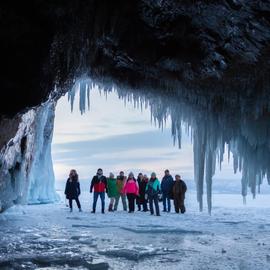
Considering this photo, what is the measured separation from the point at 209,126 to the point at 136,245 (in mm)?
4203

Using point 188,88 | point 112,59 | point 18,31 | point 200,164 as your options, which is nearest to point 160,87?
point 188,88

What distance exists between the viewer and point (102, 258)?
7043mm

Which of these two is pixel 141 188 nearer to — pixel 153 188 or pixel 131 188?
pixel 131 188

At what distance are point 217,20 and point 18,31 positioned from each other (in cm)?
343

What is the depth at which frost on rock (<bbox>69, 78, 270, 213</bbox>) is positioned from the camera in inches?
425

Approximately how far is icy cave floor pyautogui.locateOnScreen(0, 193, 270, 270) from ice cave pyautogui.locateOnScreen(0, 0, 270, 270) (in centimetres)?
2

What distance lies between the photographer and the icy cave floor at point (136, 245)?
666 centimetres

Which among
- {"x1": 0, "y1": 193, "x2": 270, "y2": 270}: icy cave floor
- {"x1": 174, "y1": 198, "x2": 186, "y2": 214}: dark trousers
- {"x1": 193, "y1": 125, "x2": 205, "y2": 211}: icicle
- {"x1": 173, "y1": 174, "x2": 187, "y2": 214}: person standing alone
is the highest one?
{"x1": 193, "y1": 125, "x2": 205, "y2": 211}: icicle

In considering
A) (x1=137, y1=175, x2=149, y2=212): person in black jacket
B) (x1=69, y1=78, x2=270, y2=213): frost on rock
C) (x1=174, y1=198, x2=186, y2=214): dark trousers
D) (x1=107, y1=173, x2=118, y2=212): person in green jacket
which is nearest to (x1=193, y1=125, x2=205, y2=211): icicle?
(x1=69, y1=78, x2=270, y2=213): frost on rock

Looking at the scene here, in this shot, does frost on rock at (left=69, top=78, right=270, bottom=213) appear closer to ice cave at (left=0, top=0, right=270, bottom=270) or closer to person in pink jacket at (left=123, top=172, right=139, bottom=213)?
ice cave at (left=0, top=0, right=270, bottom=270)

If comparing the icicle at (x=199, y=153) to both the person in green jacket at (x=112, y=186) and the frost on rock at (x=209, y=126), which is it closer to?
the frost on rock at (x=209, y=126)

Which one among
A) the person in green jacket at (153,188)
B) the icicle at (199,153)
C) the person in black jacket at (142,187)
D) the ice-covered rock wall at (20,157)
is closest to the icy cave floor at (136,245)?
the ice-covered rock wall at (20,157)

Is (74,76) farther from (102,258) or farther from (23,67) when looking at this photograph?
(102,258)

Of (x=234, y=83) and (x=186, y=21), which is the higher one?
(x=186, y=21)
